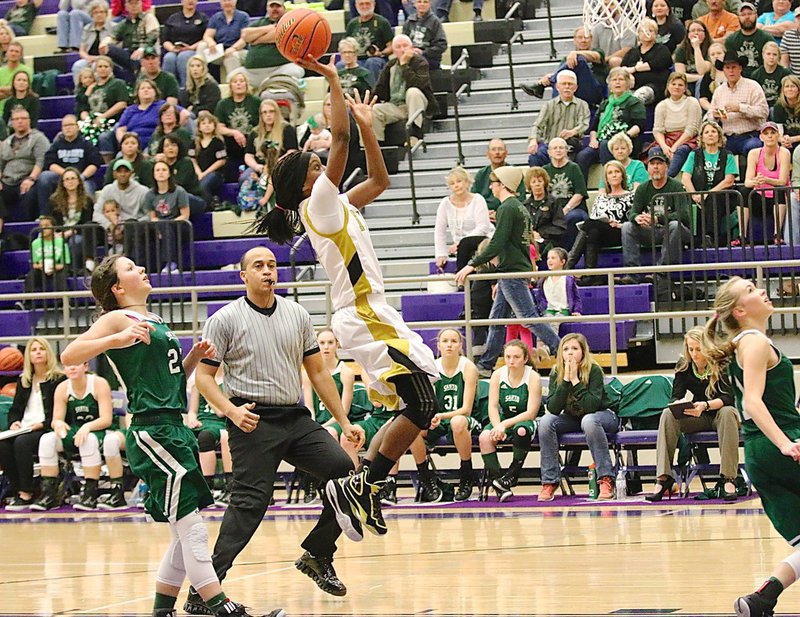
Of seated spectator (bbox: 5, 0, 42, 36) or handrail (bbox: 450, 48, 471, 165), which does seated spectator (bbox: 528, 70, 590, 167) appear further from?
seated spectator (bbox: 5, 0, 42, 36)

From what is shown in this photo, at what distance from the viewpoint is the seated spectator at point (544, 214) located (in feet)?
45.1

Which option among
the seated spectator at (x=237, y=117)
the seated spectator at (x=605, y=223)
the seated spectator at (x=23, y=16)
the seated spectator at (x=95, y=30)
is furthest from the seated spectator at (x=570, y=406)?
the seated spectator at (x=23, y=16)

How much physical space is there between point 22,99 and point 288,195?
448 inches

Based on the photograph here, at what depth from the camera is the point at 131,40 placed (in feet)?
61.9

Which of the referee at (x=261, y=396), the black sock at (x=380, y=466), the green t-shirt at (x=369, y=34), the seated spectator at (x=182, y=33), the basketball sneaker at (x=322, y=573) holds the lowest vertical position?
the basketball sneaker at (x=322, y=573)

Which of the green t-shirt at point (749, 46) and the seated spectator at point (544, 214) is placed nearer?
the seated spectator at point (544, 214)

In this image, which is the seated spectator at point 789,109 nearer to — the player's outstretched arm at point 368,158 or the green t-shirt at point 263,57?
the green t-shirt at point 263,57

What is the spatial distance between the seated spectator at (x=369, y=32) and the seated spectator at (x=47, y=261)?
4.06 m

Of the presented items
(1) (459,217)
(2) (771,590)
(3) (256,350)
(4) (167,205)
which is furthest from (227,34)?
(2) (771,590)

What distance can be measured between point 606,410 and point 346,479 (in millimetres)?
4832

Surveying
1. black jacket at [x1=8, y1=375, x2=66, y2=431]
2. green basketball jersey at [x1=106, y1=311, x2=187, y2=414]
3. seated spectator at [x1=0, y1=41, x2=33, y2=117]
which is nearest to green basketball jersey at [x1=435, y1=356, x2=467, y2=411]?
black jacket at [x1=8, y1=375, x2=66, y2=431]

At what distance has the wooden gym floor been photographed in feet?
23.3

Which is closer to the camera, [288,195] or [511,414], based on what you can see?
[288,195]

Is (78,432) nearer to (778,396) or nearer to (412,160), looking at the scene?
(412,160)
